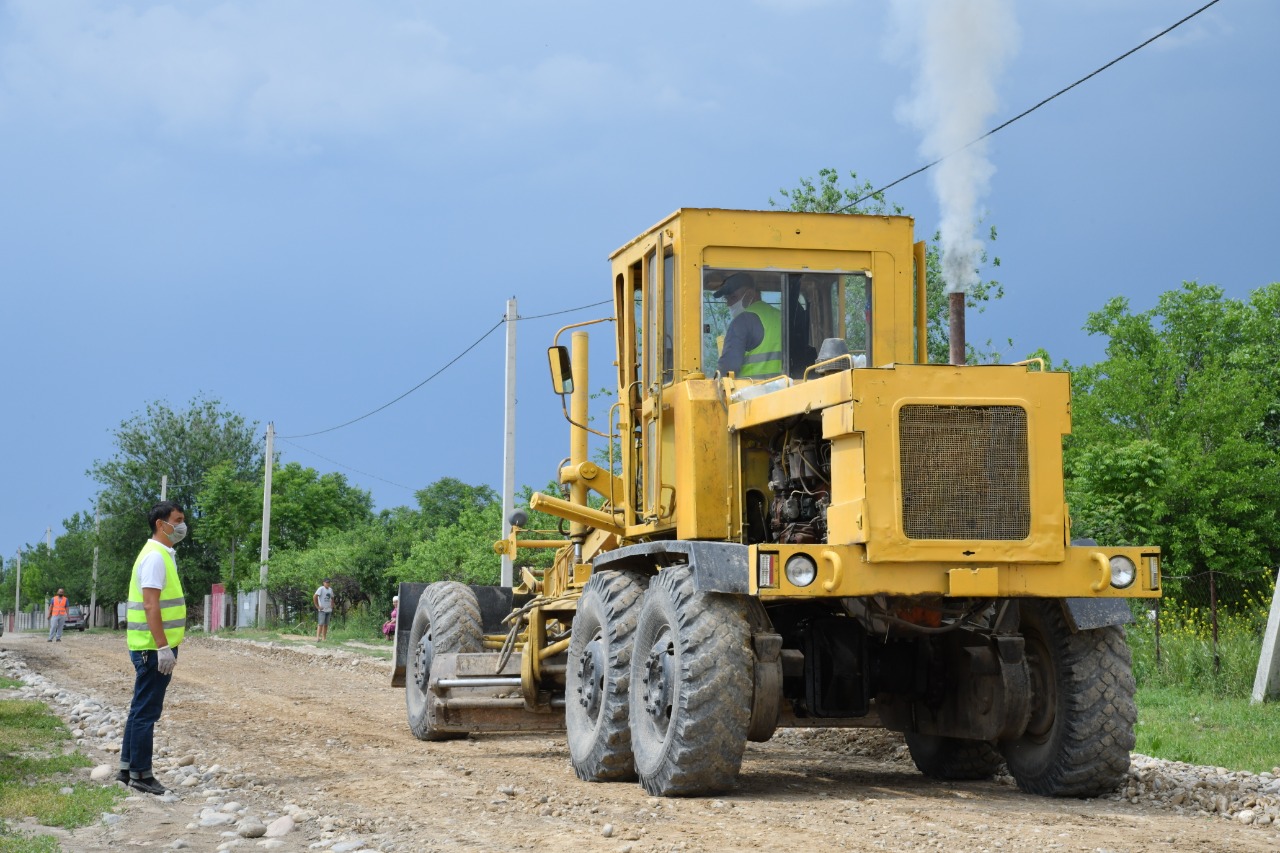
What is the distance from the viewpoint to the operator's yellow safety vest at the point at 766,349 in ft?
32.1

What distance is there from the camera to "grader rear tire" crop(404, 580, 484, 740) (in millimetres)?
12734

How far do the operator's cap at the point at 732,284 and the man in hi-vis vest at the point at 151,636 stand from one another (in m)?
3.69

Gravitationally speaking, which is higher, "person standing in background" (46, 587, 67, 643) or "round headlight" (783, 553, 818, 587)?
"round headlight" (783, 553, 818, 587)

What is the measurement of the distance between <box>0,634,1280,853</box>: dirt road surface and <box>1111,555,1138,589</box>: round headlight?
48.9 inches

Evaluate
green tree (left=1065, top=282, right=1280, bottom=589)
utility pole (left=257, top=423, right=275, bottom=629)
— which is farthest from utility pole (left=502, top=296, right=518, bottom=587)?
utility pole (left=257, top=423, right=275, bottom=629)

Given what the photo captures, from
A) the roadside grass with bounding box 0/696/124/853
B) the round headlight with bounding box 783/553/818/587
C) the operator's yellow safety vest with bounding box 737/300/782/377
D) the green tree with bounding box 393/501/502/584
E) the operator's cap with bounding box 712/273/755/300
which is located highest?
the operator's cap with bounding box 712/273/755/300

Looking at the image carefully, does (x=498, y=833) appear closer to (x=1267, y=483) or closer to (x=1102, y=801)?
(x=1102, y=801)

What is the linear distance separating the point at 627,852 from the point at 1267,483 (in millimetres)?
31478

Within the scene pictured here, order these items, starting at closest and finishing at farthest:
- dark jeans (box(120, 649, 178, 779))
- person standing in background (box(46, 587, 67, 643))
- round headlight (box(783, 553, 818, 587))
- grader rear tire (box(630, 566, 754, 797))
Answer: round headlight (box(783, 553, 818, 587))
grader rear tire (box(630, 566, 754, 797))
dark jeans (box(120, 649, 178, 779))
person standing in background (box(46, 587, 67, 643))

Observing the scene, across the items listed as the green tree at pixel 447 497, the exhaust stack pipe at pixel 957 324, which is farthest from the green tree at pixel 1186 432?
the green tree at pixel 447 497

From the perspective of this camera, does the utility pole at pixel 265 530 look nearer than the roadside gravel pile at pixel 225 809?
No

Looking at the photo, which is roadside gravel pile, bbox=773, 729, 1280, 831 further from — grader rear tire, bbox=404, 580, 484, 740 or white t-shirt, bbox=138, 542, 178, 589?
white t-shirt, bbox=138, 542, 178, 589

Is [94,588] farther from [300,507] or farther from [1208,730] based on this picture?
[1208,730]

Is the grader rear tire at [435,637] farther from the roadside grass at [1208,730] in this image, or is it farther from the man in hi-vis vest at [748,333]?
the roadside grass at [1208,730]
